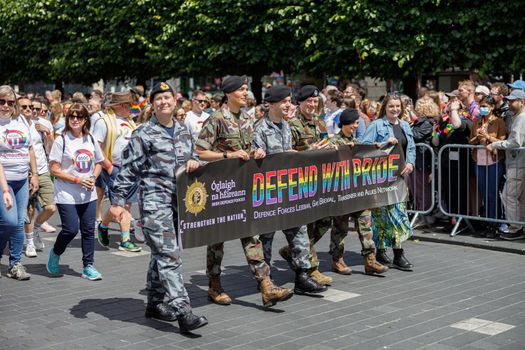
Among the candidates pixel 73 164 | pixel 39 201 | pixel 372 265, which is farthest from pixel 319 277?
pixel 39 201

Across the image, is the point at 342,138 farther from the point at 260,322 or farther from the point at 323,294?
the point at 260,322

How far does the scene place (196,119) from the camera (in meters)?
13.8

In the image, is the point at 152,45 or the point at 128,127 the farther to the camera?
the point at 152,45

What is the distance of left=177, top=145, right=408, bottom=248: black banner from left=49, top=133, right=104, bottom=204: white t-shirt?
194 centimetres

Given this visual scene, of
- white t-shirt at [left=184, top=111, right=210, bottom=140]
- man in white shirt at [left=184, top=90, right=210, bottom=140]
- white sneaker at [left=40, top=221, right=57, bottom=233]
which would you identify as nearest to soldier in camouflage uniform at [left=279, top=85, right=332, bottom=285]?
white sneaker at [left=40, top=221, right=57, bottom=233]

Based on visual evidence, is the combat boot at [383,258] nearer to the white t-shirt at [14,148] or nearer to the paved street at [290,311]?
the paved street at [290,311]

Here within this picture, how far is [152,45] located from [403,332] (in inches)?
777

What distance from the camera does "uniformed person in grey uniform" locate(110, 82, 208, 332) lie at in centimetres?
618

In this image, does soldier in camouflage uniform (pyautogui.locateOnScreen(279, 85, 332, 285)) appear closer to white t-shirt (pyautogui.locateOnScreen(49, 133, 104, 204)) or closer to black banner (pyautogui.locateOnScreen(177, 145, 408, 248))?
black banner (pyautogui.locateOnScreen(177, 145, 408, 248))

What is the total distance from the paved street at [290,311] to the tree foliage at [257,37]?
9665mm

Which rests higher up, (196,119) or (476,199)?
(196,119)

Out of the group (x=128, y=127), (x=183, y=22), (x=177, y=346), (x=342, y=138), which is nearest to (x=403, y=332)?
(x=177, y=346)

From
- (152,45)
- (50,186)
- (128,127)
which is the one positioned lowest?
(50,186)

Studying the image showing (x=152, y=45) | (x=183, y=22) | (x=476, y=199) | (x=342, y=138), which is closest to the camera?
(x=342, y=138)
